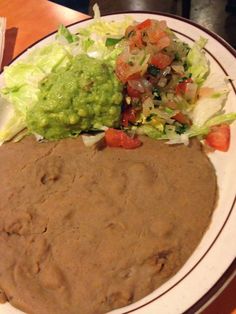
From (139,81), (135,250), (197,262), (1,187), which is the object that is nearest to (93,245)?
(135,250)

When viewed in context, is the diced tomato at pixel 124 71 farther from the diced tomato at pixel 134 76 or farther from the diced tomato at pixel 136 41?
the diced tomato at pixel 136 41

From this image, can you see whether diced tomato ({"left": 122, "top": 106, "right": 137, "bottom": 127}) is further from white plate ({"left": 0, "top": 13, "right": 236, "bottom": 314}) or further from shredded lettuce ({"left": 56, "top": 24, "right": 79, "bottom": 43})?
shredded lettuce ({"left": 56, "top": 24, "right": 79, "bottom": 43})

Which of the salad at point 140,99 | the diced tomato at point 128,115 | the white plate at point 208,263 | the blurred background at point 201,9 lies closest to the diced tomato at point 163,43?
the salad at point 140,99

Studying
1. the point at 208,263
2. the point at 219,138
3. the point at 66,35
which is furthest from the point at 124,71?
the point at 208,263

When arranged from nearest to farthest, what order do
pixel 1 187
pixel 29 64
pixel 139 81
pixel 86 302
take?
pixel 86 302, pixel 1 187, pixel 139 81, pixel 29 64

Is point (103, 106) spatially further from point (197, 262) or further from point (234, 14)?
point (234, 14)

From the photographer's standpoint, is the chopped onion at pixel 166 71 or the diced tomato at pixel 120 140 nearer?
the diced tomato at pixel 120 140
